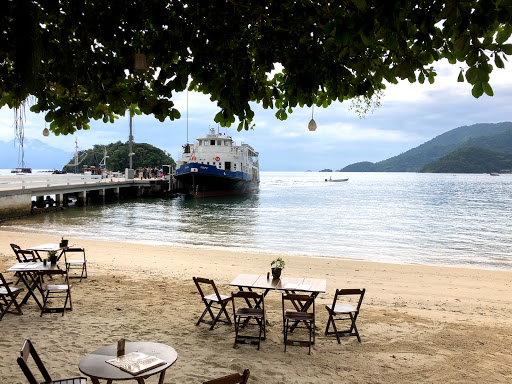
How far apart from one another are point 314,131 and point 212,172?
124 ft

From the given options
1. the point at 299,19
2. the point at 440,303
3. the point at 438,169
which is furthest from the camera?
the point at 438,169

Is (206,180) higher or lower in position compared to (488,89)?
lower

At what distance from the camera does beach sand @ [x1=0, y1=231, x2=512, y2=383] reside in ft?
15.6

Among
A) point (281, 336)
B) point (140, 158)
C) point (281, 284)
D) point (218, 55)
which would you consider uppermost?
point (140, 158)

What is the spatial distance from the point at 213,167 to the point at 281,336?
3758 centimetres

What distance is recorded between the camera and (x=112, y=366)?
3227 millimetres

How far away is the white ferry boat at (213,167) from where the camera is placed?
141ft

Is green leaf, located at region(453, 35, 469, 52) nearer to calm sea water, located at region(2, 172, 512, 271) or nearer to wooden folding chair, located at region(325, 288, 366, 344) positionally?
wooden folding chair, located at region(325, 288, 366, 344)

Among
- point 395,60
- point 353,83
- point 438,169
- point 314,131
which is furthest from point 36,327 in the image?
point 438,169

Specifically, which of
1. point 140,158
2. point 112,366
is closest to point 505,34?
point 112,366

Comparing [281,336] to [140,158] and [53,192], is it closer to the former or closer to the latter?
[53,192]

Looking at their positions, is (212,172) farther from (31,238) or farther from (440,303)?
(440,303)

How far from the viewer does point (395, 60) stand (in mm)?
3641

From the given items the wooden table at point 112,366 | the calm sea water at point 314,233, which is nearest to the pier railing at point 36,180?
the calm sea water at point 314,233
